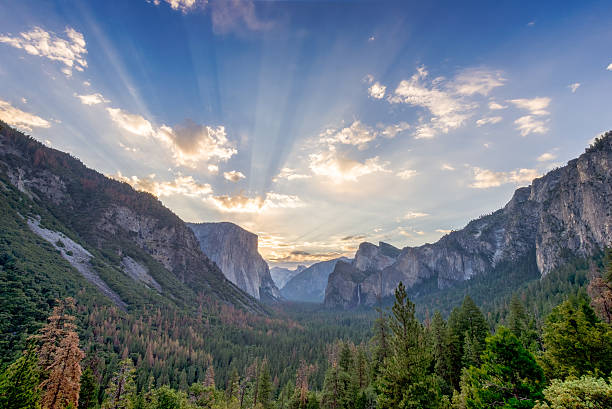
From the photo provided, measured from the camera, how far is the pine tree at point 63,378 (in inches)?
900

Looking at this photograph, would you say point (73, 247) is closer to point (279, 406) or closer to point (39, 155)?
point (39, 155)

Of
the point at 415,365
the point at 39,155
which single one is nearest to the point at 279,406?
the point at 415,365

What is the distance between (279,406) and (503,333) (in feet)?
201

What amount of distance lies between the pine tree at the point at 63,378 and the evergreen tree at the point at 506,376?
102ft

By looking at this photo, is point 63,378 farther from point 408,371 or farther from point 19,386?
point 408,371

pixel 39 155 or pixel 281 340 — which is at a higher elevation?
pixel 39 155

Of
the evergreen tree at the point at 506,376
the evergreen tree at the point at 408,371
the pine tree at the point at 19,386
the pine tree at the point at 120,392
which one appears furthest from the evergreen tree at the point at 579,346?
the pine tree at the point at 120,392

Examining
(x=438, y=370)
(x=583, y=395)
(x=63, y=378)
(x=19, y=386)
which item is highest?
(x=583, y=395)

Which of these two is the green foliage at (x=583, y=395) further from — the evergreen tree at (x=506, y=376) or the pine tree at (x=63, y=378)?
the pine tree at (x=63, y=378)

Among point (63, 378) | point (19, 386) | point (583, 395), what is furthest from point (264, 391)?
point (583, 395)

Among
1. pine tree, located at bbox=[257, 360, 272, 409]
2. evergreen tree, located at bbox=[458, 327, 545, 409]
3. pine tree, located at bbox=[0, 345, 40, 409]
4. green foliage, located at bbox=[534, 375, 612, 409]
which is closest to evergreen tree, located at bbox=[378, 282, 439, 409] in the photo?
evergreen tree, located at bbox=[458, 327, 545, 409]

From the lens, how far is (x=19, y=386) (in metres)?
16.8

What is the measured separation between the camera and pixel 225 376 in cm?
9931

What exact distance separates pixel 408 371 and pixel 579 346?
15158 millimetres
